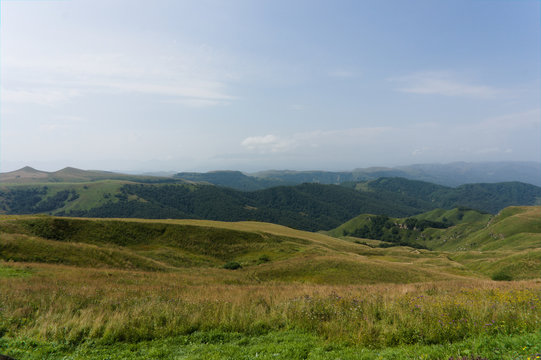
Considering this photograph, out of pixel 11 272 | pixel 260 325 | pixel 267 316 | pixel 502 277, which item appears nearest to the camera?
pixel 260 325

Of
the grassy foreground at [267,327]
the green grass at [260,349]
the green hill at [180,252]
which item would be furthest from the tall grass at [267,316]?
the green hill at [180,252]

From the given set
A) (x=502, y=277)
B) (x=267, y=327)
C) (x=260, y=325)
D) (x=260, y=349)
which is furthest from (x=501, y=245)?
(x=260, y=349)

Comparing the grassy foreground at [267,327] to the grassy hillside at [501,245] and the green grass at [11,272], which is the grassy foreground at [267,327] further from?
the grassy hillside at [501,245]

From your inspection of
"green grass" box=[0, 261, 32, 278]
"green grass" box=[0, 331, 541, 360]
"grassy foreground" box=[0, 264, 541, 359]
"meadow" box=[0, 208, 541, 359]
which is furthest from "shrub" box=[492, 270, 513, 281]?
"green grass" box=[0, 261, 32, 278]

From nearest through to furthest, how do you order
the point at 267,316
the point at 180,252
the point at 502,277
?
the point at 267,316, the point at 502,277, the point at 180,252

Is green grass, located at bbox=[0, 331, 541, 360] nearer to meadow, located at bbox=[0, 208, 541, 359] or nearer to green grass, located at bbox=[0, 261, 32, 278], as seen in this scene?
meadow, located at bbox=[0, 208, 541, 359]

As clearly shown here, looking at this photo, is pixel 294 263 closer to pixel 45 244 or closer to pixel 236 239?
pixel 236 239

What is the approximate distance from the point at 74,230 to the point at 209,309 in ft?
146

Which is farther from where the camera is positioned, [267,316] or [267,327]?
[267,316]

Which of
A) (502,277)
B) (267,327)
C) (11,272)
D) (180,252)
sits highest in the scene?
(267,327)

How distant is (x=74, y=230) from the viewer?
137 feet

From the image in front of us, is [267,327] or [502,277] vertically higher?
[267,327]

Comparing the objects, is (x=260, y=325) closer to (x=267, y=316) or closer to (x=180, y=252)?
(x=267, y=316)

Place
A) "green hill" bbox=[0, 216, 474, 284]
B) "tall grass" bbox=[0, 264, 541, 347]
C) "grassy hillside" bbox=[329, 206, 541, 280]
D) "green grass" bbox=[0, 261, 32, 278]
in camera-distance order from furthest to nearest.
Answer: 1. "grassy hillside" bbox=[329, 206, 541, 280]
2. "green hill" bbox=[0, 216, 474, 284]
3. "green grass" bbox=[0, 261, 32, 278]
4. "tall grass" bbox=[0, 264, 541, 347]
